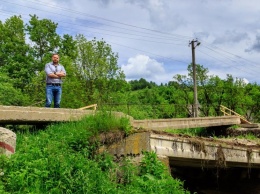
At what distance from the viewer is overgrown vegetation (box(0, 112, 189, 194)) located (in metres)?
5.64

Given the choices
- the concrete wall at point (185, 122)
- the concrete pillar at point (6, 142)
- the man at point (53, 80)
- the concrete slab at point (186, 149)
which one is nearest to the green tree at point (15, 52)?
the concrete wall at point (185, 122)

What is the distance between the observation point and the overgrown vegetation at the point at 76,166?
564 cm

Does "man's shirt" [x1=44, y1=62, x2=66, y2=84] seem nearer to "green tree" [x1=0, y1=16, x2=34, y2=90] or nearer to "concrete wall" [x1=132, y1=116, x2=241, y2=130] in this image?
"concrete wall" [x1=132, y1=116, x2=241, y2=130]

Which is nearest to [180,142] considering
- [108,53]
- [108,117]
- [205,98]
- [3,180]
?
[108,117]

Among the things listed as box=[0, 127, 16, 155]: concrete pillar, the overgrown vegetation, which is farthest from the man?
box=[0, 127, 16, 155]: concrete pillar

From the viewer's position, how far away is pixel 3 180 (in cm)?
564

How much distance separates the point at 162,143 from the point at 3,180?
11.0 ft

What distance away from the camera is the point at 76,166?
6.10 meters

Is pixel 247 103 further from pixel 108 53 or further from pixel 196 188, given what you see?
pixel 196 188

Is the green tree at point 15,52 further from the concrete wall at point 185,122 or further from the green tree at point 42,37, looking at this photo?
the concrete wall at point 185,122

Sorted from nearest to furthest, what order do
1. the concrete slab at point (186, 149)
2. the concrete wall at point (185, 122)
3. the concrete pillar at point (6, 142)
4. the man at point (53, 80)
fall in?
the concrete pillar at point (6, 142), the concrete slab at point (186, 149), the man at point (53, 80), the concrete wall at point (185, 122)

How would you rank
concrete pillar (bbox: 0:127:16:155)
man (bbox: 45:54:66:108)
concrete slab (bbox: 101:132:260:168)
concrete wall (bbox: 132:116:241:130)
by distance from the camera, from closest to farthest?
concrete pillar (bbox: 0:127:16:155) → concrete slab (bbox: 101:132:260:168) → man (bbox: 45:54:66:108) → concrete wall (bbox: 132:116:241:130)

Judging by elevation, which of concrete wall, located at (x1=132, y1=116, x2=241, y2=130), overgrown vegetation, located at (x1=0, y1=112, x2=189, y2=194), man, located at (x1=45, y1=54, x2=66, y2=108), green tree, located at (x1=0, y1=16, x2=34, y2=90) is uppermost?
green tree, located at (x1=0, y1=16, x2=34, y2=90)

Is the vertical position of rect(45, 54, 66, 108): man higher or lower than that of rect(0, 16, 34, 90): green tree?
lower
